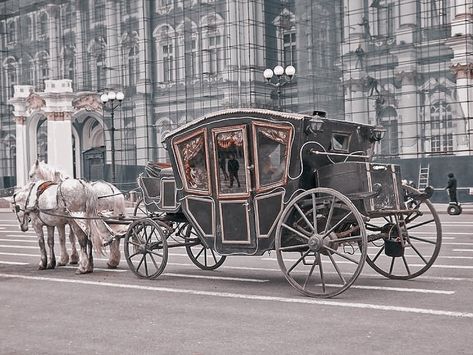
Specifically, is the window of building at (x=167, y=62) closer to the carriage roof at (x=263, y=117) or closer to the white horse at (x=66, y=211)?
the white horse at (x=66, y=211)

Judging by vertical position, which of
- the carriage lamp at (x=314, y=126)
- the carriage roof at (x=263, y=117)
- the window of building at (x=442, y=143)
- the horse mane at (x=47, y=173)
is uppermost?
the window of building at (x=442, y=143)

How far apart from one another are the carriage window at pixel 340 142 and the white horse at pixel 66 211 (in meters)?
3.98

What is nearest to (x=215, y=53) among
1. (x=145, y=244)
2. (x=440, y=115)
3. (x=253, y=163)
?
(x=440, y=115)

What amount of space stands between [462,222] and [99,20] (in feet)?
104

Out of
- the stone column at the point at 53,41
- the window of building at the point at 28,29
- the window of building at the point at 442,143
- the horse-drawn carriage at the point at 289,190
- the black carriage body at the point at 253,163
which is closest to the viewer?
the horse-drawn carriage at the point at 289,190

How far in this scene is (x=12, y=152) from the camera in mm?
53938

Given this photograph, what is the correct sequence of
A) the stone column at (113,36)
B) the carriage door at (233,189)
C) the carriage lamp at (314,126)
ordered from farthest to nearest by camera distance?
the stone column at (113,36) < the carriage door at (233,189) < the carriage lamp at (314,126)

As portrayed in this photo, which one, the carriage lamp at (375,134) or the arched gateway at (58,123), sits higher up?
the arched gateway at (58,123)

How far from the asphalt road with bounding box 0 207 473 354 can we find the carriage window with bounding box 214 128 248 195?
1.26 m

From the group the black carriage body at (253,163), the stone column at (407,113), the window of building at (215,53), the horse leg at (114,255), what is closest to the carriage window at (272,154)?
the black carriage body at (253,163)

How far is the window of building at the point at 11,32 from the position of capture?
55219 mm

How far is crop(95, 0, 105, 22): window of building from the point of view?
4816cm

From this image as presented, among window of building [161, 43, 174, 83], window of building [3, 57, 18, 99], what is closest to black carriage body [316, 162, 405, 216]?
window of building [161, 43, 174, 83]

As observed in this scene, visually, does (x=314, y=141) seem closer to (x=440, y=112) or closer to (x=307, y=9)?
(x=440, y=112)
